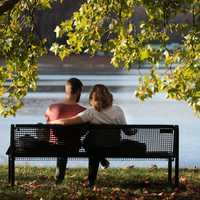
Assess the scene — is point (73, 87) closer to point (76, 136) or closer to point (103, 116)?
point (103, 116)

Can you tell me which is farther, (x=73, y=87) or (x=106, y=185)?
(x=106, y=185)

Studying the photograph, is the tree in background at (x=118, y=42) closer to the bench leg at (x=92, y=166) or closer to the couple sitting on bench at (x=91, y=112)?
the couple sitting on bench at (x=91, y=112)

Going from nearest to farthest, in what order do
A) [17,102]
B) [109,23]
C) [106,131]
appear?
[106,131] → [109,23] → [17,102]

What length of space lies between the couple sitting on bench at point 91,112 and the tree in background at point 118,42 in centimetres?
55

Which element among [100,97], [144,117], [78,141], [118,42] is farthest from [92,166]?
[144,117]

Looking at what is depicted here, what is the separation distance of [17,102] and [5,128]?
16.1 feet

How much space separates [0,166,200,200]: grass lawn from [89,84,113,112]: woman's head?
2.76 ft

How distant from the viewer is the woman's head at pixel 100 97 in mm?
7741

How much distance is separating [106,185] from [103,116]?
821 mm

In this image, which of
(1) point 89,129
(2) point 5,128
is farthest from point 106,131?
(2) point 5,128

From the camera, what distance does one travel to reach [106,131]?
7672 mm

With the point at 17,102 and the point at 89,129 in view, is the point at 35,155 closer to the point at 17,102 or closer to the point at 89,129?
the point at 89,129

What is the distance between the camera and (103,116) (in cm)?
788

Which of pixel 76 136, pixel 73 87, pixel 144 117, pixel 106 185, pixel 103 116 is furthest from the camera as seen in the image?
pixel 144 117
